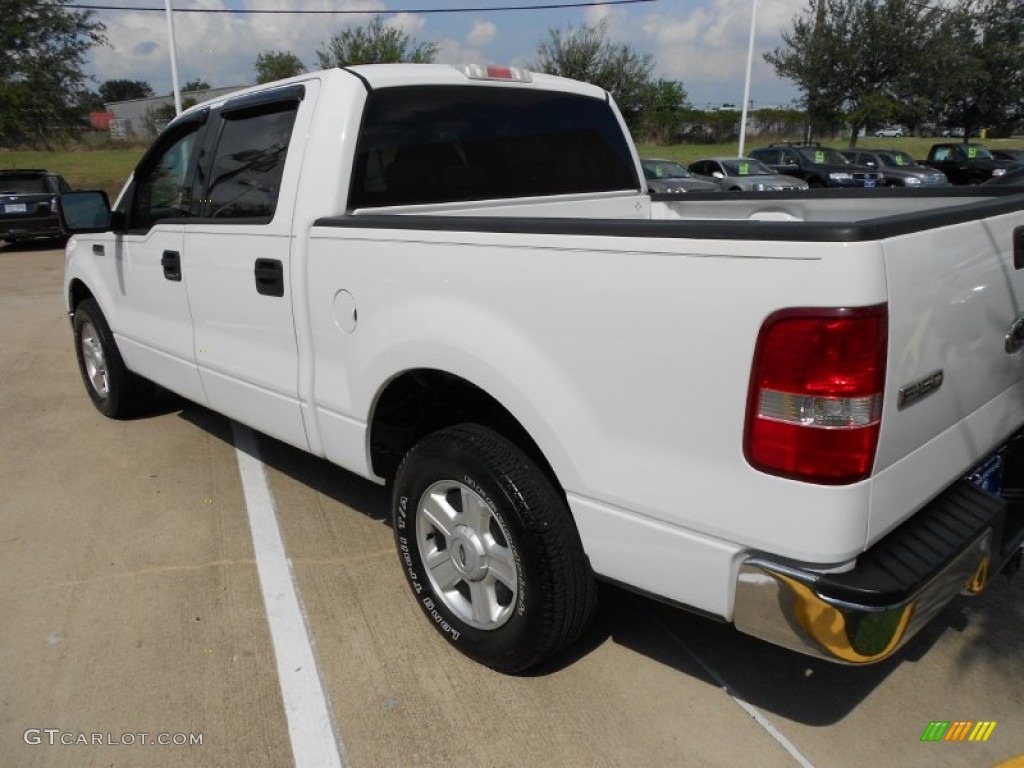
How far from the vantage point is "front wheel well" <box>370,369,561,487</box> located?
2754 millimetres

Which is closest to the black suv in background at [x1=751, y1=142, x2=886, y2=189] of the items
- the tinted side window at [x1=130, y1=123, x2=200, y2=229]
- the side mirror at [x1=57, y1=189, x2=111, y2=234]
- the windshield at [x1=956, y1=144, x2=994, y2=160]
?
the windshield at [x1=956, y1=144, x2=994, y2=160]

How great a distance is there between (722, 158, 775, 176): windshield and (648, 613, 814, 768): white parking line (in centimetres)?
1784

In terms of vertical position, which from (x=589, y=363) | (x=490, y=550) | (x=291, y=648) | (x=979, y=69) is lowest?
(x=291, y=648)

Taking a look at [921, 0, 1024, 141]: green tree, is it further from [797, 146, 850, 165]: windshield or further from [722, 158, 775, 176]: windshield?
[722, 158, 775, 176]: windshield

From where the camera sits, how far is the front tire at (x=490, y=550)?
7.92 feet

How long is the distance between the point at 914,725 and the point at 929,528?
755 mm

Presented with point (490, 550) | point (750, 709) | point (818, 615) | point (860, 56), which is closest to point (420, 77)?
point (490, 550)

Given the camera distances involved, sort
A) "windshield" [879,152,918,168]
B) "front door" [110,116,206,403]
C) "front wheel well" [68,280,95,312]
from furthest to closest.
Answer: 1. "windshield" [879,152,918,168]
2. "front wheel well" [68,280,95,312]
3. "front door" [110,116,206,403]

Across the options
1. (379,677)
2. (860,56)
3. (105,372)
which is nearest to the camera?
(379,677)

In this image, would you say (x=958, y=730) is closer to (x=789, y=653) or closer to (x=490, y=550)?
(x=789, y=653)

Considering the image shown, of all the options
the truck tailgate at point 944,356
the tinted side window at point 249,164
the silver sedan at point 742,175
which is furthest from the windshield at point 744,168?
the truck tailgate at point 944,356

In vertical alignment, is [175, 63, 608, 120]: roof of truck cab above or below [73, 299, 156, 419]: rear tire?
above

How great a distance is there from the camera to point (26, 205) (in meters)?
15.0

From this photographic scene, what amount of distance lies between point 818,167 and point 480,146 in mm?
19942
